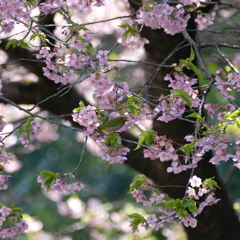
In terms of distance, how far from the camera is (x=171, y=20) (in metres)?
1.91

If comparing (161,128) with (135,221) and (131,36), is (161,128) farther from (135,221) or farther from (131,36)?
(135,221)

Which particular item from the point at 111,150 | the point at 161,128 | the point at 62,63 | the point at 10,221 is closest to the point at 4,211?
the point at 10,221

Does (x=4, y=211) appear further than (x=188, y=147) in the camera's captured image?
Yes

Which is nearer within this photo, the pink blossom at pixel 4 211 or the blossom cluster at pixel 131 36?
the pink blossom at pixel 4 211

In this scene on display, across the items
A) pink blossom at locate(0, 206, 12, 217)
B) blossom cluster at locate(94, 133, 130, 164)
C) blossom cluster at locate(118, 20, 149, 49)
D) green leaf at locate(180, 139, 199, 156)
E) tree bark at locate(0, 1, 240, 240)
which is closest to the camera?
green leaf at locate(180, 139, 199, 156)

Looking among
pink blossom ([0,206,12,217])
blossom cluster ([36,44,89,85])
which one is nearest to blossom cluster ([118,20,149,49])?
blossom cluster ([36,44,89,85])

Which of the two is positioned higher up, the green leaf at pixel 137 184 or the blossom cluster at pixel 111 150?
the blossom cluster at pixel 111 150

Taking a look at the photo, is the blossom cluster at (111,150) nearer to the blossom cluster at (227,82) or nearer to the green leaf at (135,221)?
the green leaf at (135,221)

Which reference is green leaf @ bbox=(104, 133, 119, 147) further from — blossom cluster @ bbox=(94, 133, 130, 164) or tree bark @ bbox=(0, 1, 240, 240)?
tree bark @ bbox=(0, 1, 240, 240)

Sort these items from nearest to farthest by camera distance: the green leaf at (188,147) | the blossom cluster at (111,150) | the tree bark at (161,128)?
the green leaf at (188,147) → the blossom cluster at (111,150) → the tree bark at (161,128)

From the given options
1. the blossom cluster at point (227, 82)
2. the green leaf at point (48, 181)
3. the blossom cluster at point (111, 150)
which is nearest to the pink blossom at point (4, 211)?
the green leaf at point (48, 181)

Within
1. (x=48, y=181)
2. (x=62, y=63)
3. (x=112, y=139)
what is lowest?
(x=48, y=181)

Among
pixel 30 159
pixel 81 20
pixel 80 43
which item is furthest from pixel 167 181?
pixel 30 159

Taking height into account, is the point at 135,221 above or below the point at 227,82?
below
